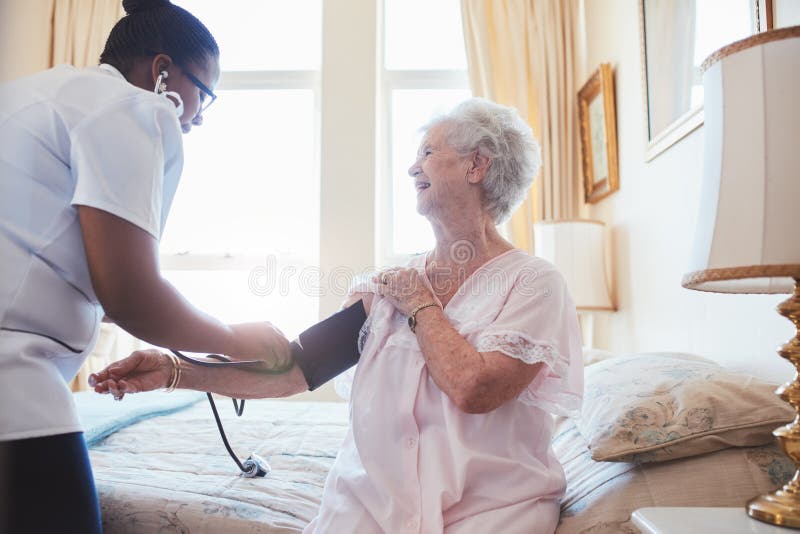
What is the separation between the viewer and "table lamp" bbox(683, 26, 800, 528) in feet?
2.90

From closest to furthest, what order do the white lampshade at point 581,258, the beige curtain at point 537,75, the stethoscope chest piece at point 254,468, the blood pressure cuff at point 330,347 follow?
the blood pressure cuff at point 330,347
the stethoscope chest piece at point 254,468
the white lampshade at point 581,258
the beige curtain at point 537,75

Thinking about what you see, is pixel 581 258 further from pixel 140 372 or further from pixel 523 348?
pixel 140 372

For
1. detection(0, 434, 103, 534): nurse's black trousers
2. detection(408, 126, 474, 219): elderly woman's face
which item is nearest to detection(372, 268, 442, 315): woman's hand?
detection(408, 126, 474, 219): elderly woman's face

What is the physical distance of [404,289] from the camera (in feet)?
4.37

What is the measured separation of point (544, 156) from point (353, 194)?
1144 millimetres

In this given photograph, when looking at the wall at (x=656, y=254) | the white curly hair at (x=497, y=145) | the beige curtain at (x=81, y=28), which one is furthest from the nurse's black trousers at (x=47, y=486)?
the beige curtain at (x=81, y=28)

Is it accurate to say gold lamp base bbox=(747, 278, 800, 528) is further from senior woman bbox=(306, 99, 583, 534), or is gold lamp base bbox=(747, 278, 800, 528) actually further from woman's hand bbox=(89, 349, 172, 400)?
woman's hand bbox=(89, 349, 172, 400)

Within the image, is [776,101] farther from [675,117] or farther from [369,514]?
[675,117]

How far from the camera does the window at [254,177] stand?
404 centimetres

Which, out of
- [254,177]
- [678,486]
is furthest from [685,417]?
[254,177]

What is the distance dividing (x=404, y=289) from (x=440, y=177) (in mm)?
349

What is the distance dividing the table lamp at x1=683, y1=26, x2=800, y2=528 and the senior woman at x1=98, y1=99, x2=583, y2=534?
0.34 m

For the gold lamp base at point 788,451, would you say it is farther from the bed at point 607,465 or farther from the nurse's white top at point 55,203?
the nurse's white top at point 55,203

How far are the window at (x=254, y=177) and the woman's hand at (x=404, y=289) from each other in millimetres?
2636
